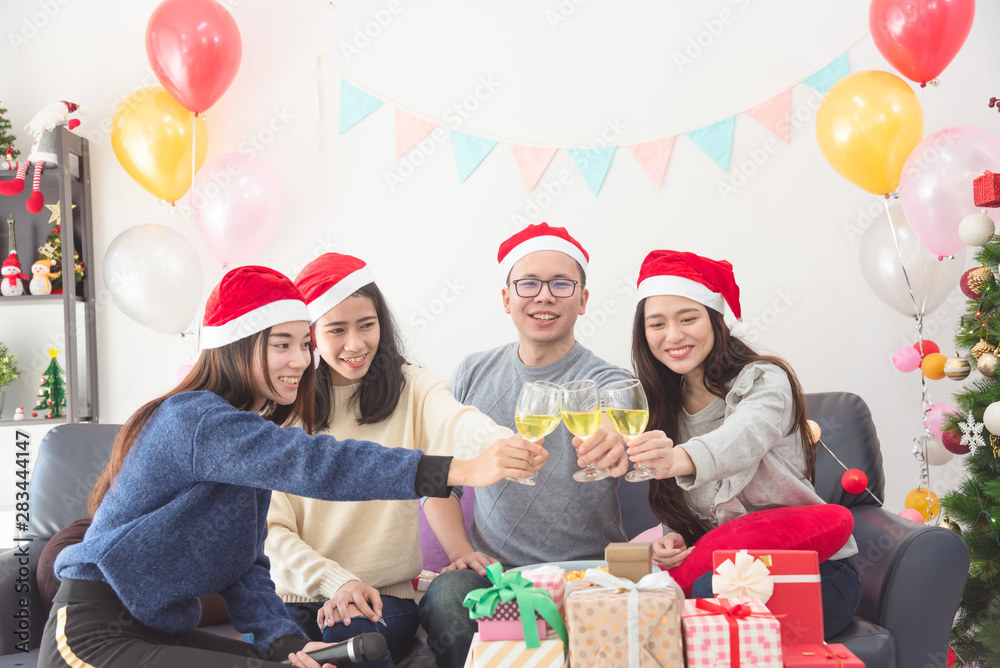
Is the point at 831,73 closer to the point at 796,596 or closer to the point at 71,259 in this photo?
the point at 796,596

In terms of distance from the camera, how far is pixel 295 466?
4.59ft

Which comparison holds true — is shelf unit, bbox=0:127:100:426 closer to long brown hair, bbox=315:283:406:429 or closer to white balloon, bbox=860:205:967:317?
long brown hair, bbox=315:283:406:429

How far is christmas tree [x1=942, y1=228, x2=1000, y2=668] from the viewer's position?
2.26 m

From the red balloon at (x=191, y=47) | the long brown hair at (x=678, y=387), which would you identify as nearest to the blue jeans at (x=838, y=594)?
the long brown hair at (x=678, y=387)

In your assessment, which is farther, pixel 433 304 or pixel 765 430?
pixel 433 304

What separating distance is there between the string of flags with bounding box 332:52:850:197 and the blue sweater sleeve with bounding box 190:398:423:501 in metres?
2.11

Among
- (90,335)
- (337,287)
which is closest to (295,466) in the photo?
(337,287)

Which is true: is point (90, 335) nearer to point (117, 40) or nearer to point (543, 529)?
point (117, 40)

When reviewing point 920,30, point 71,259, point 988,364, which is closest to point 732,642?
point 988,364

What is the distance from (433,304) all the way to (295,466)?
78.2 inches

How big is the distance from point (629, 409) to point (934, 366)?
1.77 m

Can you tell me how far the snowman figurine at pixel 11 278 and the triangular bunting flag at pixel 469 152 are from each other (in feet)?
6.31

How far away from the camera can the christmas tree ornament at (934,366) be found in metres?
2.67

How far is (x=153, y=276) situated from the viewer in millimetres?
3029
